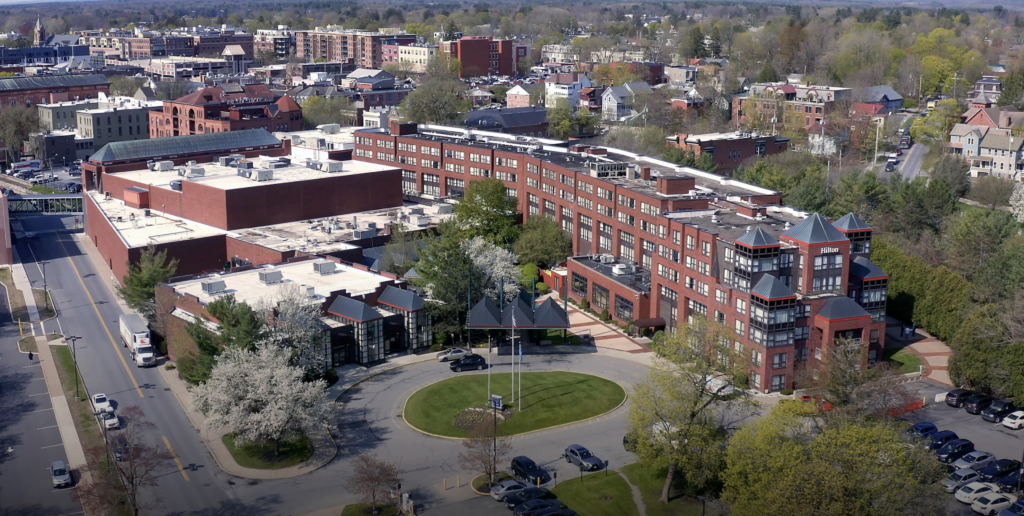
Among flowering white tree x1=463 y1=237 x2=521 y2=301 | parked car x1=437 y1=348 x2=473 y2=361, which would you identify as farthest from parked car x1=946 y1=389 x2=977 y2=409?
parked car x1=437 y1=348 x2=473 y2=361

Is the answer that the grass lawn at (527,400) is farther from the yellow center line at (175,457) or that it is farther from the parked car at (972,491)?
the parked car at (972,491)

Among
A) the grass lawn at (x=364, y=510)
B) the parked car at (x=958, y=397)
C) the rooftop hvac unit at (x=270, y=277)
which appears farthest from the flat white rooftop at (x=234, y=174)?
the parked car at (x=958, y=397)

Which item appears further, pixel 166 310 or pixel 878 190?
pixel 878 190

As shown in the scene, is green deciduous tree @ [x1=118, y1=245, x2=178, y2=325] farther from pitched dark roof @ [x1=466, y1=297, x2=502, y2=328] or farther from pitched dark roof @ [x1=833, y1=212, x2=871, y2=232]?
pitched dark roof @ [x1=833, y1=212, x2=871, y2=232]

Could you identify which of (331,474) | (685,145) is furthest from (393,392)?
(685,145)

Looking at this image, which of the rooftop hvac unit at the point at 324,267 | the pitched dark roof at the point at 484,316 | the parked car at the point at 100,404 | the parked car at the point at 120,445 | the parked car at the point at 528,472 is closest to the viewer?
the parked car at the point at 120,445

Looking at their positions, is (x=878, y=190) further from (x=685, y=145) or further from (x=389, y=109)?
(x=389, y=109)

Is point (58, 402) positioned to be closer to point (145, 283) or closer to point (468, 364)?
point (145, 283)
